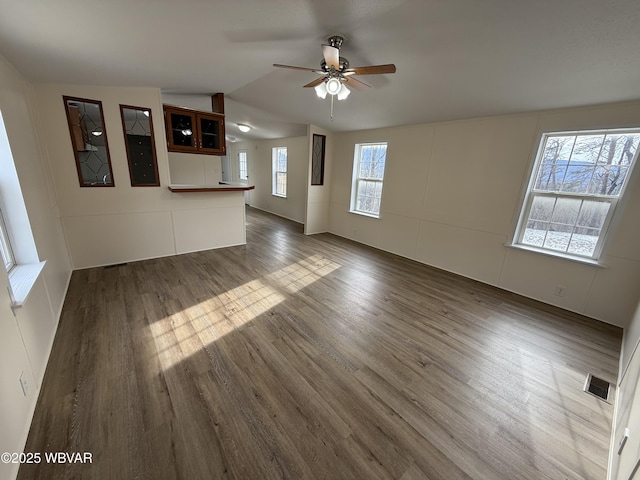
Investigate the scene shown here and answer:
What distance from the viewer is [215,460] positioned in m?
1.34

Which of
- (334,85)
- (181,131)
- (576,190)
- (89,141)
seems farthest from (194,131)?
(576,190)

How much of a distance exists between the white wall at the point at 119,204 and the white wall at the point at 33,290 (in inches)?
7.9

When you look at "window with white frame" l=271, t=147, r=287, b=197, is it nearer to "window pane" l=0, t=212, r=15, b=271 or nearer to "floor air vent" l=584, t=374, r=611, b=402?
"window pane" l=0, t=212, r=15, b=271

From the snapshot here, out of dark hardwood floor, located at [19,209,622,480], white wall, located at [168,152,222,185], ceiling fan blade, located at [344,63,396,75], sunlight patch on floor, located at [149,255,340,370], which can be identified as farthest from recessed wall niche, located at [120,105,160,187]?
ceiling fan blade, located at [344,63,396,75]

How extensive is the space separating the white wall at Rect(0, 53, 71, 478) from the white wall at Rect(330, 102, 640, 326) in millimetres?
4571

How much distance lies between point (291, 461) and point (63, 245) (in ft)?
12.6

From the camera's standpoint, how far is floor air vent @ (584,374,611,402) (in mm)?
1879

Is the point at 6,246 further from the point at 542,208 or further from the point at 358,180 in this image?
the point at 542,208

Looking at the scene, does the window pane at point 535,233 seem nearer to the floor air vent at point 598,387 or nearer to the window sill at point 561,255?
the window sill at point 561,255

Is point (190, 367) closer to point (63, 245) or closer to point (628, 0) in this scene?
point (63, 245)

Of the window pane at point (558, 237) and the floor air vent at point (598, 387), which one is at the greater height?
the window pane at point (558, 237)

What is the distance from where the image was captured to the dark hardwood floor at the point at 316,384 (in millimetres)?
1372

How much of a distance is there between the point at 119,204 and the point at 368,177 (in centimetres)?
424

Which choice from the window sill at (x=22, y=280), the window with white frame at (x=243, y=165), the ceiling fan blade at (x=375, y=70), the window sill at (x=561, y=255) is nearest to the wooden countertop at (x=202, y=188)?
the window sill at (x=22, y=280)
